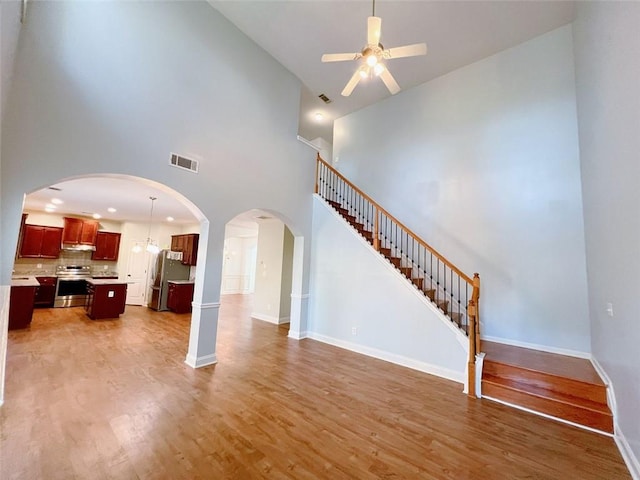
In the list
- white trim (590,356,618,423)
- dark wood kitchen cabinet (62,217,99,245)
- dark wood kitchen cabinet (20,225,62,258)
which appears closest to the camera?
white trim (590,356,618,423)

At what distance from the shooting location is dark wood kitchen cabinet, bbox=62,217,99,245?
808 centimetres

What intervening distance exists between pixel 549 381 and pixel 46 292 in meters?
11.2

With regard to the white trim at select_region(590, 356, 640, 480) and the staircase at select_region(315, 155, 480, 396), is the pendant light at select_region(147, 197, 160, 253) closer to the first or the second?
the staircase at select_region(315, 155, 480, 396)

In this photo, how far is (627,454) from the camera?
222 centimetres

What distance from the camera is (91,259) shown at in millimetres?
8711

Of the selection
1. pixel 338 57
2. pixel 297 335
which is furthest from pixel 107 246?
pixel 338 57

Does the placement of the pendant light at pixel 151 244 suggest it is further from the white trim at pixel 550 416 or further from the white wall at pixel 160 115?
the white trim at pixel 550 416

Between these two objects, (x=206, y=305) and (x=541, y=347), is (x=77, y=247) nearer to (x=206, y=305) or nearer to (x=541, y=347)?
(x=206, y=305)

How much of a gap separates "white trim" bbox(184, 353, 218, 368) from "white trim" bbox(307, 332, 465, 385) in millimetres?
2091

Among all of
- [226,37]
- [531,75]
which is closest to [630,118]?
[531,75]

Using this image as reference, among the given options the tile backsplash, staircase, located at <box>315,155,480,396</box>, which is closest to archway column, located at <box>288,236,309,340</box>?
staircase, located at <box>315,155,480,396</box>

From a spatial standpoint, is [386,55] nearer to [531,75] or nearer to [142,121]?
[142,121]

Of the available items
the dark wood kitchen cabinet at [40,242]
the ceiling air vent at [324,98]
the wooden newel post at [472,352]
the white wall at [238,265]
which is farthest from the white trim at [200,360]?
the white wall at [238,265]

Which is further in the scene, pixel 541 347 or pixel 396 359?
pixel 396 359
